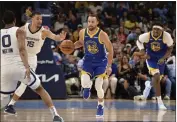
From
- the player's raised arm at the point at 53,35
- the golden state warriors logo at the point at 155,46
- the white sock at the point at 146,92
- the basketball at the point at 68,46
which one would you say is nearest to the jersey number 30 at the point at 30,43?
the player's raised arm at the point at 53,35

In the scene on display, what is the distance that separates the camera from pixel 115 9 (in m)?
16.3

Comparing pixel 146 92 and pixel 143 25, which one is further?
pixel 143 25

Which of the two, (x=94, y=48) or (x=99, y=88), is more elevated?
(x=94, y=48)

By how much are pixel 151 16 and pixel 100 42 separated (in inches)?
321

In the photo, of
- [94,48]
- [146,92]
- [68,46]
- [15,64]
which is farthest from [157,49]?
[15,64]

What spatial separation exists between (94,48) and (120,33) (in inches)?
256

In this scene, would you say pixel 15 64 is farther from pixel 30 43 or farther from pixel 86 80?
pixel 86 80

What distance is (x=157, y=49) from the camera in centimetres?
1078

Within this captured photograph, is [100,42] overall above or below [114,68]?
above

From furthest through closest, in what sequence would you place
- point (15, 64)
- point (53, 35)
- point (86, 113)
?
point (86, 113) < point (53, 35) < point (15, 64)

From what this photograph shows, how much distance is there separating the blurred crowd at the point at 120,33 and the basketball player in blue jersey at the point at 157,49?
1092 millimetres

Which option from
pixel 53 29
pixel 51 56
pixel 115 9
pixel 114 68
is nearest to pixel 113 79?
pixel 114 68

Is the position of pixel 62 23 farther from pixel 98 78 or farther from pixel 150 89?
pixel 98 78

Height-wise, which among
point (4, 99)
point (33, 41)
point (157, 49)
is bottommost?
point (4, 99)
